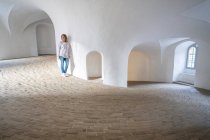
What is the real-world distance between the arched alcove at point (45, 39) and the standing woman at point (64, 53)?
809 cm

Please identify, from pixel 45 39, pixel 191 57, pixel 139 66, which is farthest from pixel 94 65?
pixel 45 39

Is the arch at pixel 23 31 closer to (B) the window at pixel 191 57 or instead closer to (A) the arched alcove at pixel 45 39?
(A) the arched alcove at pixel 45 39

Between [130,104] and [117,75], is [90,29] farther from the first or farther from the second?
[130,104]

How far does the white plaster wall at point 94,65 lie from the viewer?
864 cm

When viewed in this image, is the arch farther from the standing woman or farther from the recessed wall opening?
the recessed wall opening

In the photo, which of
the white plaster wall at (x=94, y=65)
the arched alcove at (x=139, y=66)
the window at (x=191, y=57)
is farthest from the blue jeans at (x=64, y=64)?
the window at (x=191, y=57)

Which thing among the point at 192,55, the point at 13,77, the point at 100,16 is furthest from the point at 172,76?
the point at 13,77

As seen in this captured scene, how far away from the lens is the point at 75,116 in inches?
148

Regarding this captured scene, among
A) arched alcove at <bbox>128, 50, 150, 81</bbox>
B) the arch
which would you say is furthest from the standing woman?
arched alcove at <bbox>128, 50, 150, 81</bbox>

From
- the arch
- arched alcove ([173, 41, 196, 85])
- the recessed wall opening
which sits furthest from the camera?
the recessed wall opening

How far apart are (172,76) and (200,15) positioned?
17.1 feet

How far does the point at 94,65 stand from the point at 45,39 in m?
8.09

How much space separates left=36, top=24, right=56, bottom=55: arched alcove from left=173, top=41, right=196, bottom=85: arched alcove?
10.4 meters

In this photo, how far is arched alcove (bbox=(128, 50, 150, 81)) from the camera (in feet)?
37.8
